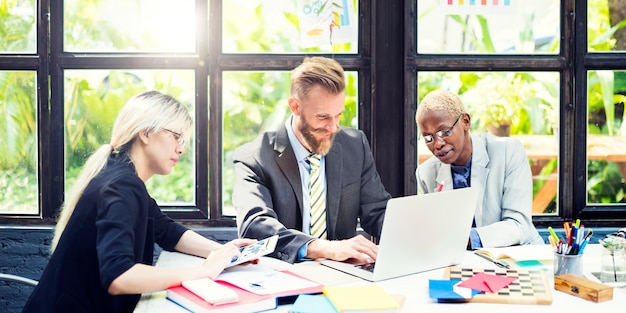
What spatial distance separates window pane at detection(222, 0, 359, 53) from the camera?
11.5 ft

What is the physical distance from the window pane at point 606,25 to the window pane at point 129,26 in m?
1.96

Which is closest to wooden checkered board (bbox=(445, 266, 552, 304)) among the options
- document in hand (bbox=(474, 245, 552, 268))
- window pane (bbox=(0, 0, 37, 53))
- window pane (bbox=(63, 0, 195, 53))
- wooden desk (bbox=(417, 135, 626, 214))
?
document in hand (bbox=(474, 245, 552, 268))

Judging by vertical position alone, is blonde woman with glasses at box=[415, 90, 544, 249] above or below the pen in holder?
above

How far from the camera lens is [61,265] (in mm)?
2029

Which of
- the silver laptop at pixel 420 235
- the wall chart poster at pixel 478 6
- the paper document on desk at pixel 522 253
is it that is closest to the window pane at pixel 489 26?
the wall chart poster at pixel 478 6

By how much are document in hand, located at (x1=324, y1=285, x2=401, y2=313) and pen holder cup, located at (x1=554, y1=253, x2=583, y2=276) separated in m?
0.55

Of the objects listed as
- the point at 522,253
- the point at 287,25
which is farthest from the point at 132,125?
the point at 287,25

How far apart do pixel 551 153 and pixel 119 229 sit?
2409 mm

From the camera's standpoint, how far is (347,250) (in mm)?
2264

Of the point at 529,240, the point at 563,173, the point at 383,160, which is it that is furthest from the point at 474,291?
the point at 563,173

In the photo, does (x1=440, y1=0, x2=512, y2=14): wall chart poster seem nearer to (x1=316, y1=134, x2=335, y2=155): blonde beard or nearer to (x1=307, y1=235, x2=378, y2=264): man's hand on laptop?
(x1=316, y1=134, x2=335, y2=155): blonde beard

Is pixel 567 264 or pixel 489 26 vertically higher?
pixel 489 26

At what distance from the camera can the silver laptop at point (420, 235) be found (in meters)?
2.02

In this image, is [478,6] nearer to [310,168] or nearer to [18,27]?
[310,168]
